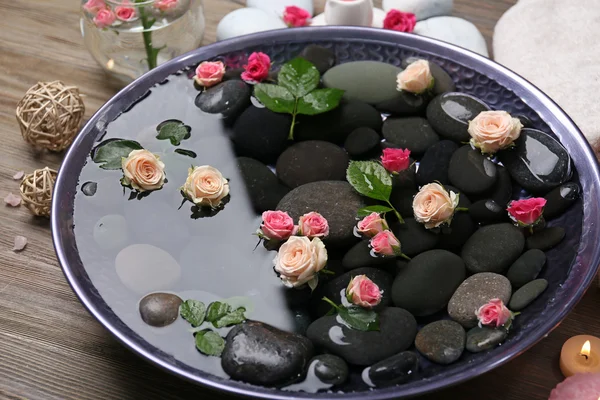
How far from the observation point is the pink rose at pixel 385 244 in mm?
757

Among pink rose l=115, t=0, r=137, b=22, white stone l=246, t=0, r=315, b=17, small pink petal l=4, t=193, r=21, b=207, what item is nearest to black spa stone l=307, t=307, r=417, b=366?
small pink petal l=4, t=193, r=21, b=207

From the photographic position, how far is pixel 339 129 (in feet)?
3.01

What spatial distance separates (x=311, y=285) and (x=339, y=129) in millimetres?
264

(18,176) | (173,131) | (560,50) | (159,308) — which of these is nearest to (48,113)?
(18,176)

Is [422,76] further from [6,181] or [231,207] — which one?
[6,181]

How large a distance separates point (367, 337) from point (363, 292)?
0.05 meters

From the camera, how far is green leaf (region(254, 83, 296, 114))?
0.92 metres

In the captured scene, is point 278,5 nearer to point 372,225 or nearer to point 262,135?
point 262,135

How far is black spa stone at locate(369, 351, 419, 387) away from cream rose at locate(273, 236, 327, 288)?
0.41 feet

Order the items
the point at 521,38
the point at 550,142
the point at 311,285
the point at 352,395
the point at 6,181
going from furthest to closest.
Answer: the point at 521,38
the point at 6,181
the point at 550,142
the point at 311,285
the point at 352,395

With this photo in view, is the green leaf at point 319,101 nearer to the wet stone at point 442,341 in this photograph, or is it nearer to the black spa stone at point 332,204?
the black spa stone at point 332,204

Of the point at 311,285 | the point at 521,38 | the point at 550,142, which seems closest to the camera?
the point at 311,285

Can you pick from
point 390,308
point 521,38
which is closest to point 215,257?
point 390,308

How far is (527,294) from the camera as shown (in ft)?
2.40
